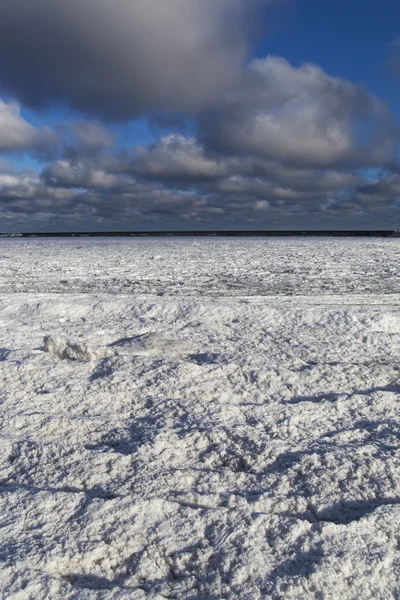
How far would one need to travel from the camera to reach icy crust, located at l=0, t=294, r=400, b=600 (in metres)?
1.81

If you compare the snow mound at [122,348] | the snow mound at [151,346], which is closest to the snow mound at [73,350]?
the snow mound at [122,348]

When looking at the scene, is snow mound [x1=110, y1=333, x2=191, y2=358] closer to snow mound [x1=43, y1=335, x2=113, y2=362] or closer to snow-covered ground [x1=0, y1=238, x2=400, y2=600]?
snow-covered ground [x1=0, y1=238, x2=400, y2=600]

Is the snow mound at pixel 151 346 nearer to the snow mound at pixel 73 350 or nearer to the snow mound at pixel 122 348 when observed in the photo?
the snow mound at pixel 122 348

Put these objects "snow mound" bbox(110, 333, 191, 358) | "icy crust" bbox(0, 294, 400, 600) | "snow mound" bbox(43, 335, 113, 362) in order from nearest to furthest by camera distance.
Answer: "icy crust" bbox(0, 294, 400, 600), "snow mound" bbox(43, 335, 113, 362), "snow mound" bbox(110, 333, 191, 358)

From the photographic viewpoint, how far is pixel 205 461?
8.55 ft

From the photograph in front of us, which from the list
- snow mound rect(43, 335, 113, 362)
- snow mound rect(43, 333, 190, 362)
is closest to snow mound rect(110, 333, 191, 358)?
snow mound rect(43, 333, 190, 362)

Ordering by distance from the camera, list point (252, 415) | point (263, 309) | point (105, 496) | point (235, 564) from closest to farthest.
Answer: point (235, 564) < point (105, 496) < point (252, 415) < point (263, 309)

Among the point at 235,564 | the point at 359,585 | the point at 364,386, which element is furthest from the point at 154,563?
the point at 364,386

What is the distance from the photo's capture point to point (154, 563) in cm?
188

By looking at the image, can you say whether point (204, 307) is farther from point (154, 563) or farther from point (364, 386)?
point (154, 563)

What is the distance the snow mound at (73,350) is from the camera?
164 inches

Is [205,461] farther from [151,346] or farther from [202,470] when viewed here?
[151,346]

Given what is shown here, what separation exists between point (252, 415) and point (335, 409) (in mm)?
574

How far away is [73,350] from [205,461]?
6.66ft
